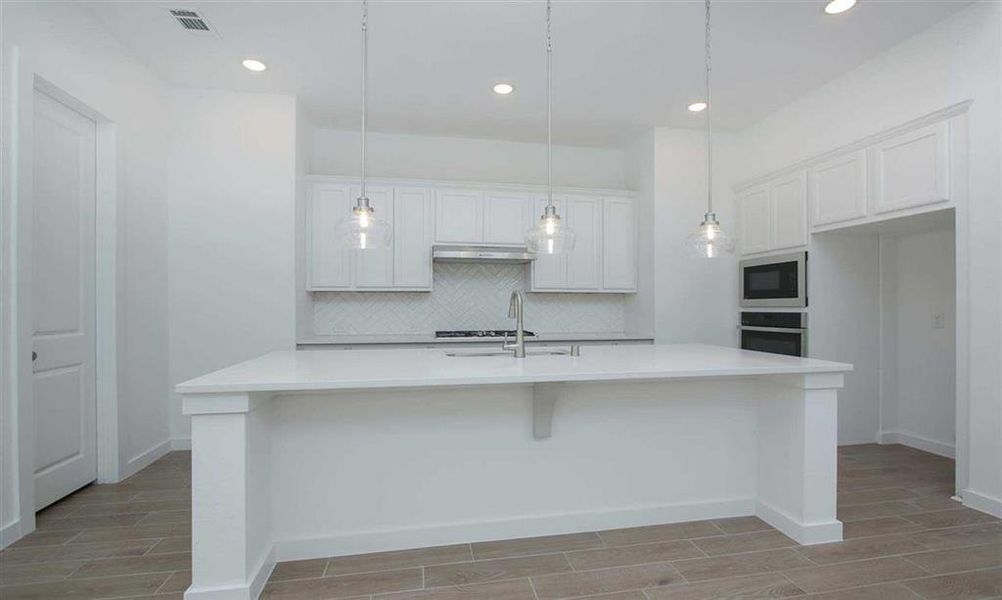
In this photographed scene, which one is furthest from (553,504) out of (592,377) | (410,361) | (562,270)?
(562,270)

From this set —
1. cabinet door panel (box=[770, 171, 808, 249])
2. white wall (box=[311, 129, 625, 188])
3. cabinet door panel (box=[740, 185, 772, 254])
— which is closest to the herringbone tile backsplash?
white wall (box=[311, 129, 625, 188])

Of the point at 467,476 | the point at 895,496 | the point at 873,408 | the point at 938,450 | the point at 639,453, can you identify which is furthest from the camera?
the point at 873,408

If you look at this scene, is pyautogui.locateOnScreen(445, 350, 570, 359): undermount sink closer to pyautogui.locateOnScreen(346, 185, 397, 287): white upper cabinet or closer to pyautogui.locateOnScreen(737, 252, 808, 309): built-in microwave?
pyautogui.locateOnScreen(346, 185, 397, 287): white upper cabinet

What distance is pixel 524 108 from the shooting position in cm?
423

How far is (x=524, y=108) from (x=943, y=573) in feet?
12.7

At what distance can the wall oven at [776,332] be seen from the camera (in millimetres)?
3875

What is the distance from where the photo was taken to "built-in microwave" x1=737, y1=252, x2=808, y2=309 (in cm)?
390

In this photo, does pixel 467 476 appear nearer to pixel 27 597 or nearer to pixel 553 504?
pixel 553 504

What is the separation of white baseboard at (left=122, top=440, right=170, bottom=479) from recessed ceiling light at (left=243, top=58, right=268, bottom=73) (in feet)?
9.09

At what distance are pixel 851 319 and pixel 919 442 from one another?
1074mm

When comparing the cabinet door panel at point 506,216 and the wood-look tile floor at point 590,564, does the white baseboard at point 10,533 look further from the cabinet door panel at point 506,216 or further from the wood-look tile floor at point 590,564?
the cabinet door panel at point 506,216

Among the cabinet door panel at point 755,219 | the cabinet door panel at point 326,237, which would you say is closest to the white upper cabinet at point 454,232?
the cabinet door panel at point 326,237

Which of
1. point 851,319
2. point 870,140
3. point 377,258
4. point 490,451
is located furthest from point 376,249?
point 851,319

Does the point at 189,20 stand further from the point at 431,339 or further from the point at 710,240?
the point at 710,240
